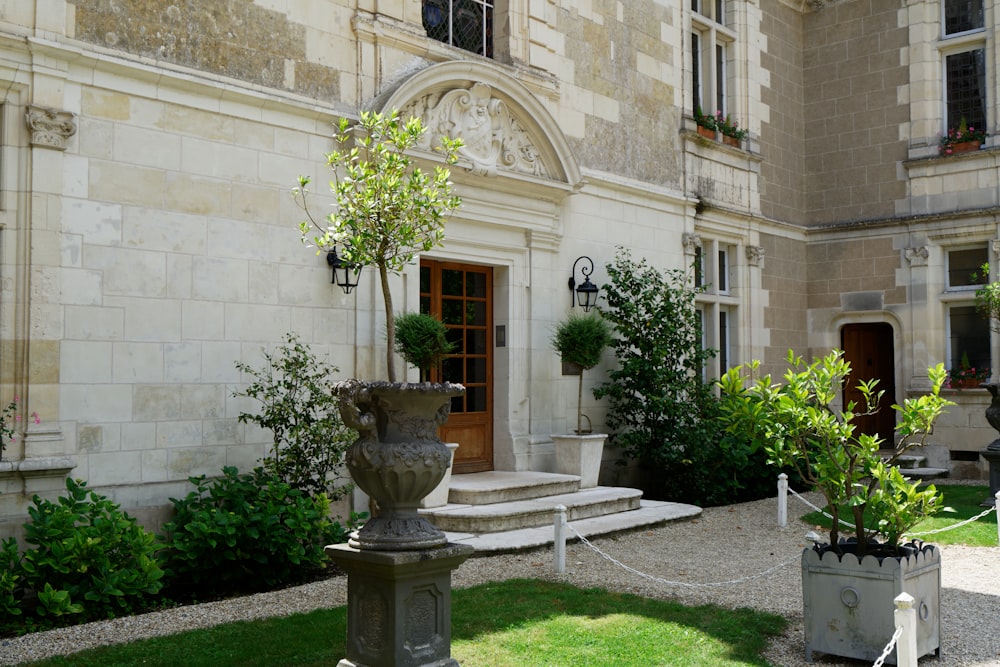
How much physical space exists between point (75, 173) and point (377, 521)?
142 inches

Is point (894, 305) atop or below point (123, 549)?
atop

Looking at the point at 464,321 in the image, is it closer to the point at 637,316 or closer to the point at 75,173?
the point at 637,316

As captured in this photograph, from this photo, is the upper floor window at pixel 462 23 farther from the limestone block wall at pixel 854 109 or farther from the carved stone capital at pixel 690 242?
the limestone block wall at pixel 854 109

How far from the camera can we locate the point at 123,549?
5.49 meters

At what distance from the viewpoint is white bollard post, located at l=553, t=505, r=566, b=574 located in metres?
6.06

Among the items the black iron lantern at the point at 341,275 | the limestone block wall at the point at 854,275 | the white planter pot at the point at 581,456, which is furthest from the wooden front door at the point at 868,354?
the black iron lantern at the point at 341,275

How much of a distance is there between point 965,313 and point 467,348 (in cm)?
720

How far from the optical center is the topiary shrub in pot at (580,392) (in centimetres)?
875

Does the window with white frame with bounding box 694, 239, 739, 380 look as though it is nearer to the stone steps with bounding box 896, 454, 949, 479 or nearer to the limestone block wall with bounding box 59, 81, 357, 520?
the stone steps with bounding box 896, 454, 949, 479

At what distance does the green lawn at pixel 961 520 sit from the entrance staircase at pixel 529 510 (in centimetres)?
144

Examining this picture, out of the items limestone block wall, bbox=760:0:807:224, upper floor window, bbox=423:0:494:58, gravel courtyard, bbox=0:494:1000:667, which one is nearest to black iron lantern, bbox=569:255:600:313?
upper floor window, bbox=423:0:494:58

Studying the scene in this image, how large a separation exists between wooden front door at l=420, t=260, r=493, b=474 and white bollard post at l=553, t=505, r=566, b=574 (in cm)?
253

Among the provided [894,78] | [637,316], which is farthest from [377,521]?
[894,78]

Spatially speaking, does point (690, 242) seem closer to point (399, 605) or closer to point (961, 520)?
point (961, 520)
